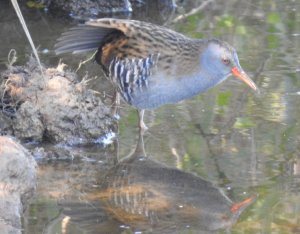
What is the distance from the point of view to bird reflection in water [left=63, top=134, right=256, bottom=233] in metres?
4.70

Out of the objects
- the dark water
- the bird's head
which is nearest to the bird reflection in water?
the dark water

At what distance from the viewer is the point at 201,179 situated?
538 cm

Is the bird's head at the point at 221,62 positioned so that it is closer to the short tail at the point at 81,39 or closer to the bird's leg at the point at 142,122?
the bird's leg at the point at 142,122

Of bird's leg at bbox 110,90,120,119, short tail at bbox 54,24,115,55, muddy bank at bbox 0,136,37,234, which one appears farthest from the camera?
bird's leg at bbox 110,90,120,119

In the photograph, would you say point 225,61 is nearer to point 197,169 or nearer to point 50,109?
point 197,169

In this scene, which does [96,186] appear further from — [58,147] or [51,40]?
[51,40]

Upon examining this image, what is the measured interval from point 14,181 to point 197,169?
53.7 inches

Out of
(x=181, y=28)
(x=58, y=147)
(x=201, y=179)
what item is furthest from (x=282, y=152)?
(x=181, y=28)

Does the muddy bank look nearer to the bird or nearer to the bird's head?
the bird

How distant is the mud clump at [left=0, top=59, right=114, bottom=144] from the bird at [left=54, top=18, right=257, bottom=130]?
27cm

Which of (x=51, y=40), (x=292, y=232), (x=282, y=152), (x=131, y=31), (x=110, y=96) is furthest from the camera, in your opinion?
(x=51, y=40)

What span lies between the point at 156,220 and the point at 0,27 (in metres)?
4.68

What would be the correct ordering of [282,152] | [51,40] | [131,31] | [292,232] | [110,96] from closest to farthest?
[292,232]
[282,152]
[131,31]
[110,96]
[51,40]

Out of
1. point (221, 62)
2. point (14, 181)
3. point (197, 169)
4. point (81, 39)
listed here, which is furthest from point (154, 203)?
point (81, 39)
